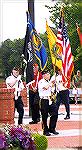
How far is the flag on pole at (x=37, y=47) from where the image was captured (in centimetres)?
1226

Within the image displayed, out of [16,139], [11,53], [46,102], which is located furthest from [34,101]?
[11,53]

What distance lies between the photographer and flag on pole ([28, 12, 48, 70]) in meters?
12.3

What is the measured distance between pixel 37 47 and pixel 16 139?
266 inches

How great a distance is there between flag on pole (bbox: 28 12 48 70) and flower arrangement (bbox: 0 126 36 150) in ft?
20.6

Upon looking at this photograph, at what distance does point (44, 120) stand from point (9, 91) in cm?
173

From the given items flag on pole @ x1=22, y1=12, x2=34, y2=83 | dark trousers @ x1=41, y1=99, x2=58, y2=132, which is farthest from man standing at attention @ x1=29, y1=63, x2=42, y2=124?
dark trousers @ x1=41, y1=99, x2=58, y2=132

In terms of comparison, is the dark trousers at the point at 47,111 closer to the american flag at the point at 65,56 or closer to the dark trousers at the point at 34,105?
the american flag at the point at 65,56

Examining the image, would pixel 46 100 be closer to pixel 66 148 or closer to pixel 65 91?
pixel 66 148

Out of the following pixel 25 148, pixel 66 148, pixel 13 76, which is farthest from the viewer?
pixel 13 76

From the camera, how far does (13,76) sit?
11.4 m

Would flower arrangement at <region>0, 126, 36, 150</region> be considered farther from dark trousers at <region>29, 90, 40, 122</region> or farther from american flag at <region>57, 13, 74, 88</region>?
dark trousers at <region>29, 90, 40, 122</region>

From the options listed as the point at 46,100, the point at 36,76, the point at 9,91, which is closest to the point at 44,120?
the point at 46,100

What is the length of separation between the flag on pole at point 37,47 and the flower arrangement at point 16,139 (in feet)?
20.6

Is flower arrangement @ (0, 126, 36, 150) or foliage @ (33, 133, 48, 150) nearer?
flower arrangement @ (0, 126, 36, 150)
